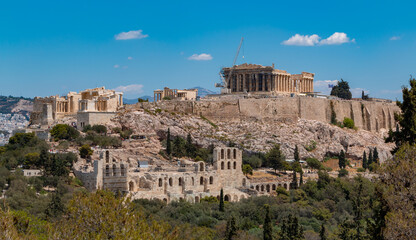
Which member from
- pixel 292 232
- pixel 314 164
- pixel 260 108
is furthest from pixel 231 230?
pixel 260 108

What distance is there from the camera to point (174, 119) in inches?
3007

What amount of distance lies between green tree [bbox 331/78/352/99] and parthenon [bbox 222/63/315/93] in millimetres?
16597

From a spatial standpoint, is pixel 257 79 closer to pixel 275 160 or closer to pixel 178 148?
pixel 275 160

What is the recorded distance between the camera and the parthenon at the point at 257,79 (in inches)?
3555

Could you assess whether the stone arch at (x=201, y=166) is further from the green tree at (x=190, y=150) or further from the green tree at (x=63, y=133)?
the green tree at (x=63, y=133)

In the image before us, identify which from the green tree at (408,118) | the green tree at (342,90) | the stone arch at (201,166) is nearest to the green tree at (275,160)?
the stone arch at (201,166)

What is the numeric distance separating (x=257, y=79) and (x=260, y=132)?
14.0 metres

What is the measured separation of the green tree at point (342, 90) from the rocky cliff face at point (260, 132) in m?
21.5

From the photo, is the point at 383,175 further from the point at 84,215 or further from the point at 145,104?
the point at 145,104

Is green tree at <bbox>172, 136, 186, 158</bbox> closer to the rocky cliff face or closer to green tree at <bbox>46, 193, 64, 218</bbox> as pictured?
the rocky cliff face

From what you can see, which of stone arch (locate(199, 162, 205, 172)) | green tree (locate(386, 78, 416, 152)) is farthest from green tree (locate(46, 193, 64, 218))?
green tree (locate(386, 78, 416, 152))

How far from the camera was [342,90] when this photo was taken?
110 m

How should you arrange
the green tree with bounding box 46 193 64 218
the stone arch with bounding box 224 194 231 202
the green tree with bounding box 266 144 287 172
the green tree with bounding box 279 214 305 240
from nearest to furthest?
1. the green tree with bounding box 279 214 305 240
2. the green tree with bounding box 46 193 64 218
3. the stone arch with bounding box 224 194 231 202
4. the green tree with bounding box 266 144 287 172

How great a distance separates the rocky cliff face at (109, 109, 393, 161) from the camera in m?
73.4
